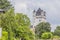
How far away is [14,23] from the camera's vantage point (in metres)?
54.7

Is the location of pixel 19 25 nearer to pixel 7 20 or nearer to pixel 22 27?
pixel 22 27

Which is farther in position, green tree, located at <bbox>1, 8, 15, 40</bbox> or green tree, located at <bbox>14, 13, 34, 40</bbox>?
green tree, located at <bbox>14, 13, 34, 40</bbox>

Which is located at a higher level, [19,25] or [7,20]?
[7,20]

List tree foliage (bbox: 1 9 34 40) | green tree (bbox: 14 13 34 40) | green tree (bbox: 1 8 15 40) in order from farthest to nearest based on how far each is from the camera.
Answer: green tree (bbox: 14 13 34 40) < tree foliage (bbox: 1 9 34 40) < green tree (bbox: 1 8 15 40)

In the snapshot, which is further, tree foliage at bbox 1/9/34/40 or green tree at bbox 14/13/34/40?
green tree at bbox 14/13/34/40

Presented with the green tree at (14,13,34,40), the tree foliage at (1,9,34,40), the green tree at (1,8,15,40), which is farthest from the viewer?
the green tree at (14,13,34,40)

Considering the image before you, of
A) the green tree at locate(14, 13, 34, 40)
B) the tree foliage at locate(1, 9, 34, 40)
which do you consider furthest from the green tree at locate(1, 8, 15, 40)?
the green tree at locate(14, 13, 34, 40)

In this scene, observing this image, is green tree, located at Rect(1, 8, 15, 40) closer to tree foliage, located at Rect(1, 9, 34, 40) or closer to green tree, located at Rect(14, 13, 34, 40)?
tree foliage, located at Rect(1, 9, 34, 40)

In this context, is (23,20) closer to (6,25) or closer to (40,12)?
(6,25)

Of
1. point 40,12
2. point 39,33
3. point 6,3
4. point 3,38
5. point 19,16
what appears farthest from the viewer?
point 40,12

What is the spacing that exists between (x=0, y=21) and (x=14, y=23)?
284 inches

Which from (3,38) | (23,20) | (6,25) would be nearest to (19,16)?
(23,20)

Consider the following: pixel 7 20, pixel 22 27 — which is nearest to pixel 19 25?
pixel 22 27

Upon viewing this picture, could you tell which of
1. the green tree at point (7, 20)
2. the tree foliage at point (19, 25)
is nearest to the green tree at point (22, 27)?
the tree foliage at point (19, 25)
